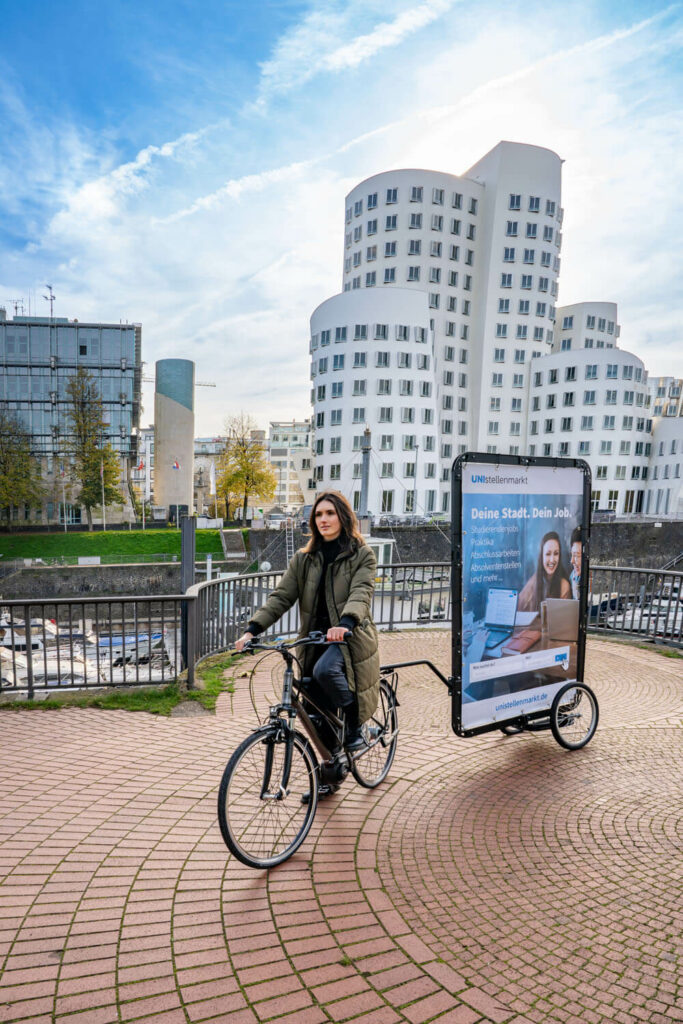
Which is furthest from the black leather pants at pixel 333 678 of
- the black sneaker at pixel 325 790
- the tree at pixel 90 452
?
the tree at pixel 90 452

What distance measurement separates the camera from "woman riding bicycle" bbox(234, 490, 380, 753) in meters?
3.86

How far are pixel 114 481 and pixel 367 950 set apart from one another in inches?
2421

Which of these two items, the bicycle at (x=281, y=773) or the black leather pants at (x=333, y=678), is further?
the black leather pants at (x=333, y=678)

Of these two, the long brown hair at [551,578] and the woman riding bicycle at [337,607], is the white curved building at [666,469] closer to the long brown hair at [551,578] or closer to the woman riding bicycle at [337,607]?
the long brown hair at [551,578]

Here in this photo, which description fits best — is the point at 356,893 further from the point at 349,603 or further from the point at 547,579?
the point at 547,579

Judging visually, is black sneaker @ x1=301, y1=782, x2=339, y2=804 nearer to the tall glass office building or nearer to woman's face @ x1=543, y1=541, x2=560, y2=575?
woman's face @ x1=543, y1=541, x2=560, y2=575

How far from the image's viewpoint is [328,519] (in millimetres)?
4129

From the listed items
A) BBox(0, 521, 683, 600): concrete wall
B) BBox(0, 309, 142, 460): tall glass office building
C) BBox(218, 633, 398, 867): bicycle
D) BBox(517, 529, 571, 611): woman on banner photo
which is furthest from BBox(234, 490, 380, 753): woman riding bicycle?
BBox(0, 309, 142, 460): tall glass office building

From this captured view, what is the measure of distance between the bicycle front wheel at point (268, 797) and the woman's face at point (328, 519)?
53.5 inches

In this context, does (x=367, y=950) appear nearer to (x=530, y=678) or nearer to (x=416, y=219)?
(x=530, y=678)

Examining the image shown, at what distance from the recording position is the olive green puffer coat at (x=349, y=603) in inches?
155

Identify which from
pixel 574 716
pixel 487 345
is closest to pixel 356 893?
pixel 574 716

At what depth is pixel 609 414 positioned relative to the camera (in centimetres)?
6650

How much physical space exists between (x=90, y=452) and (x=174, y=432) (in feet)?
54.6
